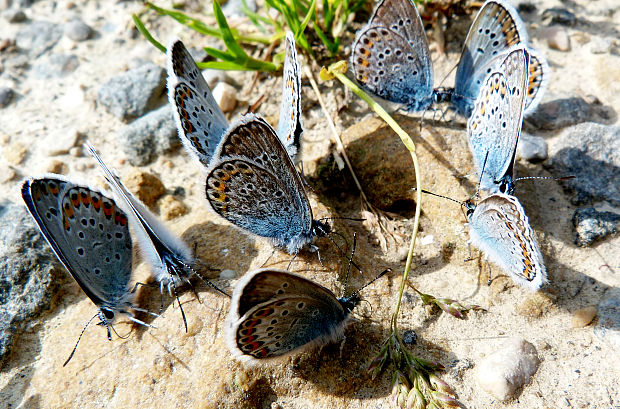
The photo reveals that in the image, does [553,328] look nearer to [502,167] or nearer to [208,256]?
[502,167]

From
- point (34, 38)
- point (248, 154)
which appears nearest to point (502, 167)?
point (248, 154)

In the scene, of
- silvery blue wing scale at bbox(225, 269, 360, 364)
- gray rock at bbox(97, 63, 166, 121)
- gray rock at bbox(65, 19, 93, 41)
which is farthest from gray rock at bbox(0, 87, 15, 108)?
silvery blue wing scale at bbox(225, 269, 360, 364)

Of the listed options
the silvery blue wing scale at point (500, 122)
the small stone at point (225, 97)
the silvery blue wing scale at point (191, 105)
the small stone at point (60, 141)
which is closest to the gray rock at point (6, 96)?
the small stone at point (60, 141)

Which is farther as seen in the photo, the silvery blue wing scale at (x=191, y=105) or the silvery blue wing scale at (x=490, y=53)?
the silvery blue wing scale at (x=490, y=53)

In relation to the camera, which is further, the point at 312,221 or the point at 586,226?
the point at 586,226

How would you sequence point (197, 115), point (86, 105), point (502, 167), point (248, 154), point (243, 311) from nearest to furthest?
point (243, 311)
point (248, 154)
point (502, 167)
point (197, 115)
point (86, 105)

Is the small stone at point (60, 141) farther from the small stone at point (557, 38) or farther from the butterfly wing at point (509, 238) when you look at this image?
the small stone at point (557, 38)

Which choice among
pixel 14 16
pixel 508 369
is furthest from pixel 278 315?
pixel 14 16

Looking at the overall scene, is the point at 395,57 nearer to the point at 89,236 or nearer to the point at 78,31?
the point at 89,236
